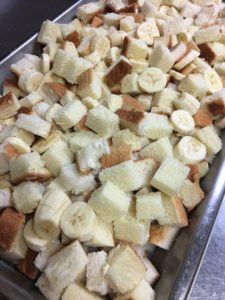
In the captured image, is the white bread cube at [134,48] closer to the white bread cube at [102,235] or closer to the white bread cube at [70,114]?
the white bread cube at [70,114]

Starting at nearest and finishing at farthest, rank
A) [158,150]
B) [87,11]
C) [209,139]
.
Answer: [158,150]
[209,139]
[87,11]

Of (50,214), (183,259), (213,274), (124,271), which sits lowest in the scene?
(213,274)

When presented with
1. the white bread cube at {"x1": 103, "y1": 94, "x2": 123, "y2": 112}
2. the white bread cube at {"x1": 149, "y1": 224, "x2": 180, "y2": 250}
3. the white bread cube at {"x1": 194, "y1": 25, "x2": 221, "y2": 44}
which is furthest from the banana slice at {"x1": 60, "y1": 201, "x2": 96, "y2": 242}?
the white bread cube at {"x1": 194, "y1": 25, "x2": 221, "y2": 44}

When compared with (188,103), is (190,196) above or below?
below

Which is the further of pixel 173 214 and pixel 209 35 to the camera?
pixel 209 35

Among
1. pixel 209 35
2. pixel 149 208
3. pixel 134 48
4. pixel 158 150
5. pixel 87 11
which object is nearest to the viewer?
pixel 149 208

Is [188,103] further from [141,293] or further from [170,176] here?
[141,293]

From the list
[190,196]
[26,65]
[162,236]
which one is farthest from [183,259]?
[26,65]

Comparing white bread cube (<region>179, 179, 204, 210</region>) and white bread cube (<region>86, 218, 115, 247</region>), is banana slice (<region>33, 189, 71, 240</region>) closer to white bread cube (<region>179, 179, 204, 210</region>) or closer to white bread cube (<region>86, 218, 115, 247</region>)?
white bread cube (<region>86, 218, 115, 247</region>)

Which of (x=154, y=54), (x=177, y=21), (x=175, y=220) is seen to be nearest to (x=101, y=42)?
(x=154, y=54)
